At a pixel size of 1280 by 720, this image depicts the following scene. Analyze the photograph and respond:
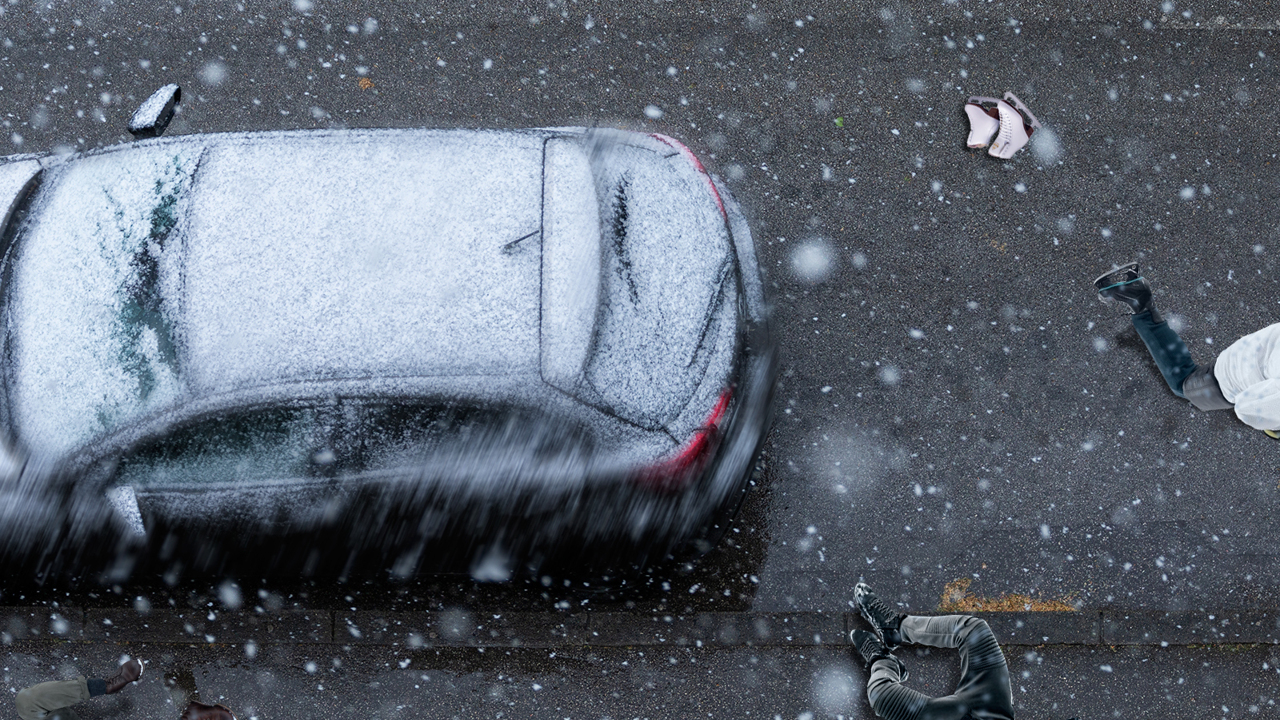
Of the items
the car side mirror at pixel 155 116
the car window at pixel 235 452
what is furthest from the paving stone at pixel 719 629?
the car side mirror at pixel 155 116

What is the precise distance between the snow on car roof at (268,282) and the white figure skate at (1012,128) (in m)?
2.56

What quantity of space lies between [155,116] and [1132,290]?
427cm

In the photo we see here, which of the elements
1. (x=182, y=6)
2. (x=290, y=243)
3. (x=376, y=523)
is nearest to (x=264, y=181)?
(x=290, y=243)

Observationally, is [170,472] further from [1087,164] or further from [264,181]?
[1087,164]

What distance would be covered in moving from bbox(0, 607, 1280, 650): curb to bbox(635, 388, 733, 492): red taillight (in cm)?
99

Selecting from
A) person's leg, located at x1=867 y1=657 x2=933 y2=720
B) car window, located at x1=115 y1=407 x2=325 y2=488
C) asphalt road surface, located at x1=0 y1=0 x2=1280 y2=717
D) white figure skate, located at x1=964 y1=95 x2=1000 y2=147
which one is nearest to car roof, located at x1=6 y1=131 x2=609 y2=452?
car window, located at x1=115 y1=407 x2=325 y2=488

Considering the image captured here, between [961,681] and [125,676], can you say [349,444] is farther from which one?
[961,681]

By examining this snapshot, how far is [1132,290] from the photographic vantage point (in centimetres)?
355

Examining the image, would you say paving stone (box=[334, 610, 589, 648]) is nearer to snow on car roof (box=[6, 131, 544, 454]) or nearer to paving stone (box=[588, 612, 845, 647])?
paving stone (box=[588, 612, 845, 647])

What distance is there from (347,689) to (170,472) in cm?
141

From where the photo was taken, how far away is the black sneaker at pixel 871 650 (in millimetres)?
3436

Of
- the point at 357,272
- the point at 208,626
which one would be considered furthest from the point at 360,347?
the point at 208,626

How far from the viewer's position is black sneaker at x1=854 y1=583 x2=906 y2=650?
353 centimetres

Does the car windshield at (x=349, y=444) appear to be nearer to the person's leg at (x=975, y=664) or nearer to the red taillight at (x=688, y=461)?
the red taillight at (x=688, y=461)
